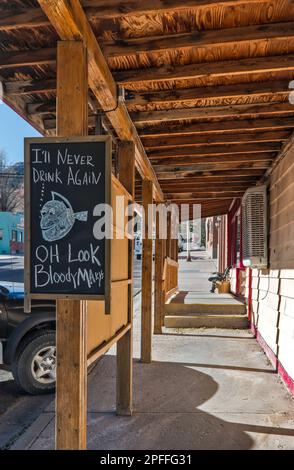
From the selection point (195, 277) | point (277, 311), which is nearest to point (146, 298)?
point (277, 311)

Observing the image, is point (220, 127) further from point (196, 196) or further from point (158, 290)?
point (196, 196)

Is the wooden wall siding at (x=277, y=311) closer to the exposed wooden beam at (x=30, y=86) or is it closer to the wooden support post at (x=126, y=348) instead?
the wooden support post at (x=126, y=348)

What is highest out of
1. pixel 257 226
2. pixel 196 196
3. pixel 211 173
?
pixel 211 173

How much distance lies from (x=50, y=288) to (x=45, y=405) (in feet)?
7.99

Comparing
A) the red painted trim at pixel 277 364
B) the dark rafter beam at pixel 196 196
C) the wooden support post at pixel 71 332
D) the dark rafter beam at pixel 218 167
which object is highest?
the dark rafter beam at pixel 218 167

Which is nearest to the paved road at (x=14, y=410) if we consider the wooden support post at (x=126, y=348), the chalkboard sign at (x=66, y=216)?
the wooden support post at (x=126, y=348)

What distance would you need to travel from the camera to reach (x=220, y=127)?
13.9ft

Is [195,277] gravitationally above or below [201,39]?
below

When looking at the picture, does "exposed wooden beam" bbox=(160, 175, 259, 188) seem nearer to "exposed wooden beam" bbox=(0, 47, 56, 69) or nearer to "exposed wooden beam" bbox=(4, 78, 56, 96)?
"exposed wooden beam" bbox=(4, 78, 56, 96)

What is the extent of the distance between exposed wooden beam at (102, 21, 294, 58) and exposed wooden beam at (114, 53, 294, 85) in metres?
0.23

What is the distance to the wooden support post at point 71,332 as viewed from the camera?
2.19 meters

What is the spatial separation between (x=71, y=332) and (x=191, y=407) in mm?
2250

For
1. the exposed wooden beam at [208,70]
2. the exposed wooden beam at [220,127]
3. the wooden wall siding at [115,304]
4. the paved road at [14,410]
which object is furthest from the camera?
the exposed wooden beam at [220,127]

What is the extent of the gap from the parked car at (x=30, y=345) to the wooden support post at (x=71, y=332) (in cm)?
224
